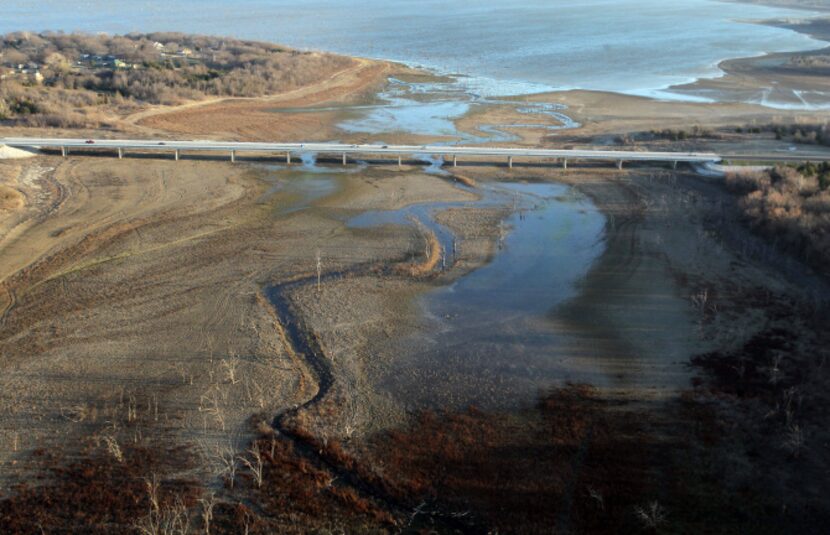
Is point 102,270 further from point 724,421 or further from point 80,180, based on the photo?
point 724,421

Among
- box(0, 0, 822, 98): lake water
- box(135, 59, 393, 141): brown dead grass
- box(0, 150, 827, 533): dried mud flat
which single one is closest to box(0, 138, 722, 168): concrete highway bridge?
box(135, 59, 393, 141): brown dead grass

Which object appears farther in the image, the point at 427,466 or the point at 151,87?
the point at 151,87

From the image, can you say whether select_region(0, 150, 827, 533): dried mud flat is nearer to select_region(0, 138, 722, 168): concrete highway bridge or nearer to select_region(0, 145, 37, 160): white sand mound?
select_region(0, 138, 722, 168): concrete highway bridge

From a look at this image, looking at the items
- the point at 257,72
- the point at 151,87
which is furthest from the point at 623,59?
the point at 151,87

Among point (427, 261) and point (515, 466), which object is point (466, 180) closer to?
point (427, 261)

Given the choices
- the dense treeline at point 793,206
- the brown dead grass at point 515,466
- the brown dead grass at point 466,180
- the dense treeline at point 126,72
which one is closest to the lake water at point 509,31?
the dense treeline at point 126,72

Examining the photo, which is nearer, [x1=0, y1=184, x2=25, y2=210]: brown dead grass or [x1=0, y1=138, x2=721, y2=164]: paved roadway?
[x1=0, y1=184, x2=25, y2=210]: brown dead grass
